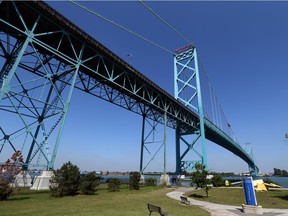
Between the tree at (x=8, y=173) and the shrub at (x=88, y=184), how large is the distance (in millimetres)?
5204

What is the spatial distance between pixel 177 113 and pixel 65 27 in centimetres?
2579

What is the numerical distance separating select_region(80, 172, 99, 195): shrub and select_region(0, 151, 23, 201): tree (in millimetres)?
5204

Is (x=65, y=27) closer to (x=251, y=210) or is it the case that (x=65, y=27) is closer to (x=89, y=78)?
(x=89, y=78)

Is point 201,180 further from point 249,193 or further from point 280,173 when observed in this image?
point 280,173

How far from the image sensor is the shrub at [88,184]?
17.8 meters

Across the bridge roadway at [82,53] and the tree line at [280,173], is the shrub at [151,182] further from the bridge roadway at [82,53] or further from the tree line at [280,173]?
the tree line at [280,173]

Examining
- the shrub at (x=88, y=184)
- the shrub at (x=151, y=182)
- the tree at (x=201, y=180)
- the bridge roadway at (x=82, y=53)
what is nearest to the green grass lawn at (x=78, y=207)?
the shrub at (x=88, y=184)


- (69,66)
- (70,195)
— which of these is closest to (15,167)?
(70,195)

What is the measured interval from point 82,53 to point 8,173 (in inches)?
479

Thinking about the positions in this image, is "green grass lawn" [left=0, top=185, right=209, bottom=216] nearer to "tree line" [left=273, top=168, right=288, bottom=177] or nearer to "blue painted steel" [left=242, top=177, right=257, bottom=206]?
"blue painted steel" [left=242, top=177, right=257, bottom=206]

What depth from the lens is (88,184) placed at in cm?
1797

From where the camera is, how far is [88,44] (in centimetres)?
2130

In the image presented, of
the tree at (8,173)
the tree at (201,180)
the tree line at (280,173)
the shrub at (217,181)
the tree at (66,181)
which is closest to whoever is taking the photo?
the tree at (8,173)

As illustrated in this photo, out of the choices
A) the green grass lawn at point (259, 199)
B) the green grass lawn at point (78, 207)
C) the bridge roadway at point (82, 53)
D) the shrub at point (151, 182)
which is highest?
the bridge roadway at point (82, 53)
